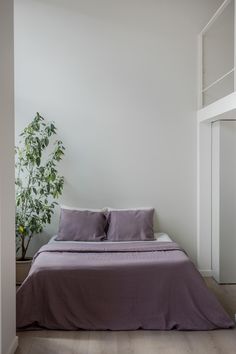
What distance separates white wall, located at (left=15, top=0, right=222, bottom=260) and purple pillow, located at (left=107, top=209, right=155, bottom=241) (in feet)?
0.89

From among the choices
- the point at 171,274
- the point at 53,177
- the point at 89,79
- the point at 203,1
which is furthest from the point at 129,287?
the point at 203,1

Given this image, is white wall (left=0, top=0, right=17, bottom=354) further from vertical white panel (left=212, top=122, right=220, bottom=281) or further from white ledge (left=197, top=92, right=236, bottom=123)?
vertical white panel (left=212, top=122, right=220, bottom=281)

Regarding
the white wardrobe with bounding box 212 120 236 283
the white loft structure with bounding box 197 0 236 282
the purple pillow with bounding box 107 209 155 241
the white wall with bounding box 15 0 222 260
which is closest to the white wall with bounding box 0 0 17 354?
the purple pillow with bounding box 107 209 155 241

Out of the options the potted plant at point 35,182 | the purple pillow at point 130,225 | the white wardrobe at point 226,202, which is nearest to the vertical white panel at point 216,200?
the white wardrobe at point 226,202

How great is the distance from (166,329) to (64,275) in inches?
39.5

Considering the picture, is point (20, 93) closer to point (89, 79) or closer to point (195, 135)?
point (89, 79)

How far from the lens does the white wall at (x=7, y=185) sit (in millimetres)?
3451

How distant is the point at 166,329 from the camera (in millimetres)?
4363

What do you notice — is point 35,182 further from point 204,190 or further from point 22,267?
point 204,190

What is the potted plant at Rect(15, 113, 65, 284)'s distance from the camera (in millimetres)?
5660

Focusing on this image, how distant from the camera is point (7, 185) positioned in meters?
3.60

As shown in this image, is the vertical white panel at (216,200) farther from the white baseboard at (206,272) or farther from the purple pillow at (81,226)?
the purple pillow at (81,226)

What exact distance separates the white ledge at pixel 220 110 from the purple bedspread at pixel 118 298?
56.9 inches

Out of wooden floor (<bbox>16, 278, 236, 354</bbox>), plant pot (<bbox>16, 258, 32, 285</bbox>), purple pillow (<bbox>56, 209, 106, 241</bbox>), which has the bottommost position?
wooden floor (<bbox>16, 278, 236, 354</bbox>)
